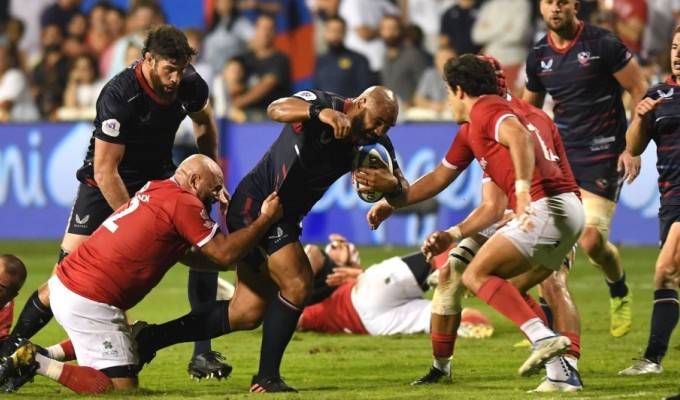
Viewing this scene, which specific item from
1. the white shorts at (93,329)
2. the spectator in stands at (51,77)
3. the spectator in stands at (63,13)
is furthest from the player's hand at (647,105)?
the spectator in stands at (63,13)

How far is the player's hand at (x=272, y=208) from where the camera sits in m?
7.57

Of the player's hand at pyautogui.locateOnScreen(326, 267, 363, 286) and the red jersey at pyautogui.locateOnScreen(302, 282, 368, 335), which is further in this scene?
the player's hand at pyautogui.locateOnScreen(326, 267, 363, 286)

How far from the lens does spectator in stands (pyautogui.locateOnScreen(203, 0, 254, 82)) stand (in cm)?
1995

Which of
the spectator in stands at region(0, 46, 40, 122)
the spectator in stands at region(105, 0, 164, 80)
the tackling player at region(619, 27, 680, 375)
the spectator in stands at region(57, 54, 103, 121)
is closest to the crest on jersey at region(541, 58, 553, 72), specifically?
the tackling player at region(619, 27, 680, 375)

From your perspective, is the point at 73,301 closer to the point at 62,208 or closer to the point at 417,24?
the point at 62,208

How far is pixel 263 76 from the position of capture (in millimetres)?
19047

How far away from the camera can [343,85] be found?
18547 mm

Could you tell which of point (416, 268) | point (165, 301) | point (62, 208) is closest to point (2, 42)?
point (62, 208)

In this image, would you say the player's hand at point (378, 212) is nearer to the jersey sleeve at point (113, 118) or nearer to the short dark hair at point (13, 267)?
the jersey sleeve at point (113, 118)

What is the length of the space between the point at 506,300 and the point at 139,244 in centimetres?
216

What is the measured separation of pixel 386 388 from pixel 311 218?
958 cm

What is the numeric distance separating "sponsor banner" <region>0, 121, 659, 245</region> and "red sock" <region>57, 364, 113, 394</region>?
31.2ft

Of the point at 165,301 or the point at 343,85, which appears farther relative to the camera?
the point at 343,85

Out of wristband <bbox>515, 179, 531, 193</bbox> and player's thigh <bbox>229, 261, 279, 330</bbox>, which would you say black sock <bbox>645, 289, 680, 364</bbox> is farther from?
player's thigh <bbox>229, 261, 279, 330</bbox>
